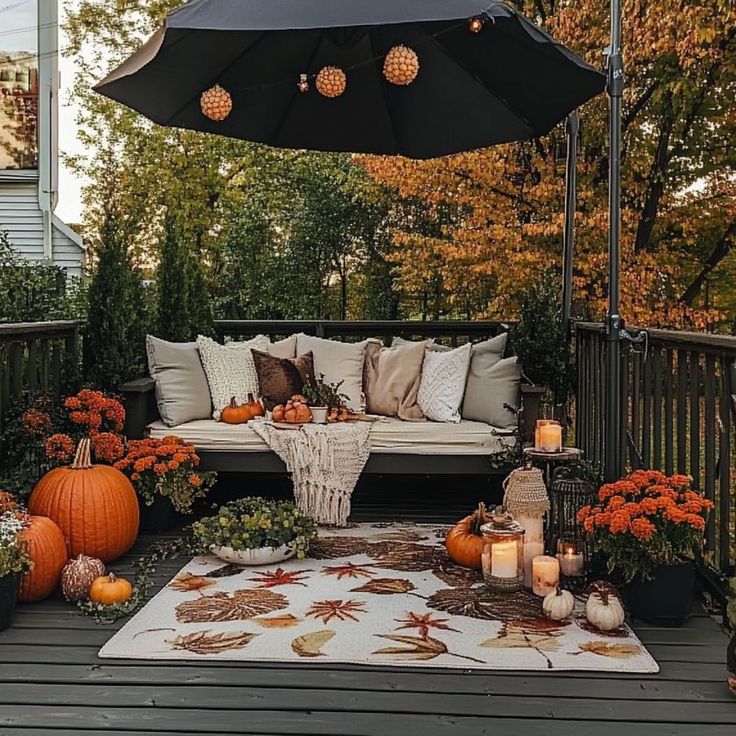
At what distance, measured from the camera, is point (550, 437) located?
11.8 feet

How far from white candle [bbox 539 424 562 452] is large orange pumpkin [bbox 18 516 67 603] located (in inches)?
74.1

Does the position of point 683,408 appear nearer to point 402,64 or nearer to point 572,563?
point 572,563

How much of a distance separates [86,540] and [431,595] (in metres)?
1.39

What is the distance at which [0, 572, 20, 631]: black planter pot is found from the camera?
3.02 metres

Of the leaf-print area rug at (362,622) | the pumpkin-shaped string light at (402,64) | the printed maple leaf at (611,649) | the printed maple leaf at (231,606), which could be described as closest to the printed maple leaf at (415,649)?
the leaf-print area rug at (362,622)

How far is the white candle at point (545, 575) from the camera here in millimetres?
3289

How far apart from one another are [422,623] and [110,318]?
2.62m

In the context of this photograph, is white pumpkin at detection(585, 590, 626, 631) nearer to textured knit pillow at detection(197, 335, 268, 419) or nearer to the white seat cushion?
the white seat cushion

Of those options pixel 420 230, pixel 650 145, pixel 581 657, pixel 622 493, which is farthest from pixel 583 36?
pixel 581 657

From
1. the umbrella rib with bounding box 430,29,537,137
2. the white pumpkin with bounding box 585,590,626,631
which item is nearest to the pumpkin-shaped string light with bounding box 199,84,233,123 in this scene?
the umbrella rib with bounding box 430,29,537,137

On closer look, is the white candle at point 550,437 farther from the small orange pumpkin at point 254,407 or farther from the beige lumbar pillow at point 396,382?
the small orange pumpkin at point 254,407

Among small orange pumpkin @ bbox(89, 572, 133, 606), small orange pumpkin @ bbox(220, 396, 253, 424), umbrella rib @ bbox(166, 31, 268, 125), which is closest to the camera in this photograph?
small orange pumpkin @ bbox(89, 572, 133, 606)

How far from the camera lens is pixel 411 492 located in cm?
538

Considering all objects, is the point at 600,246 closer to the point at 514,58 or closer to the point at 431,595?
the point at 514,58
